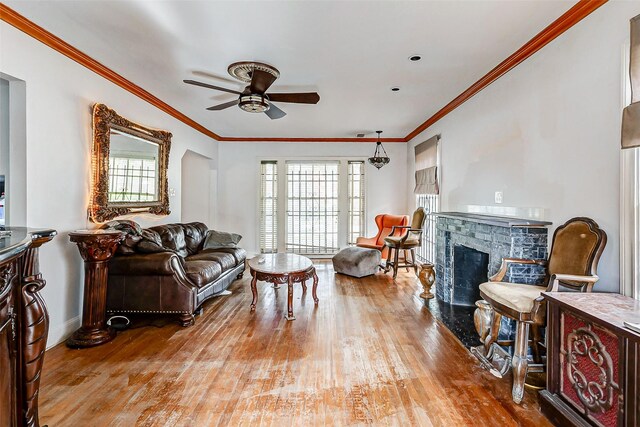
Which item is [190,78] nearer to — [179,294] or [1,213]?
[1,213]

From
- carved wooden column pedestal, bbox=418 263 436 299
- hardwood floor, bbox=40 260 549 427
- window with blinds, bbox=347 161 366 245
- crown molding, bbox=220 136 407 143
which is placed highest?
crown molding, bbox=220 136 407 143

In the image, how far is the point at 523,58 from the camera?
2.96 metres

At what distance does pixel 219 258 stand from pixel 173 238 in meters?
0.70

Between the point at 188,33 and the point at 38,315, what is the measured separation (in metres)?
2.29

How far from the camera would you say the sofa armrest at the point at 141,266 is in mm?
3197

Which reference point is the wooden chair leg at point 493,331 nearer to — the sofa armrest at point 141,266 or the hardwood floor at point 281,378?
the hardwood floor at point 281,378

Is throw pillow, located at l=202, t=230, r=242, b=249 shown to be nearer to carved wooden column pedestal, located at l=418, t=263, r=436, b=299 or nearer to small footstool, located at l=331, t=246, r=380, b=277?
small footstool, located at l=331, t=246, r=380, b=277

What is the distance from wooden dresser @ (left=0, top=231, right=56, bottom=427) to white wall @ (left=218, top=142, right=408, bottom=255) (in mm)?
5708

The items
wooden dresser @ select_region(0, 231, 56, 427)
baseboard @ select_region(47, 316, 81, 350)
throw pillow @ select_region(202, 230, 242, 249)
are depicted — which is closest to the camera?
wooden dresser @ select_region(0, 231, 56, 427)

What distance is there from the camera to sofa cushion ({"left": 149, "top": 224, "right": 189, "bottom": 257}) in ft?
13.7

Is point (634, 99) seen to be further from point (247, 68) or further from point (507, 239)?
point (247, 68)

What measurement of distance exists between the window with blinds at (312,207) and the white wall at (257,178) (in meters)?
0.33

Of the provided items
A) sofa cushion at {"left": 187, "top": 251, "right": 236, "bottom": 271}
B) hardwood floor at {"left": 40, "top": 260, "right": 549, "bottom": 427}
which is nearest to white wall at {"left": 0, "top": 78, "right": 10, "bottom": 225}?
hardwood floor at {"left": 40, "top": 260, "right": 549, "bottom": 427}

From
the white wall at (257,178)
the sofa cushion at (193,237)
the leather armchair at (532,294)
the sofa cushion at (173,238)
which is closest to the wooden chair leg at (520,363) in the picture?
the leather armchair at (532,294)
